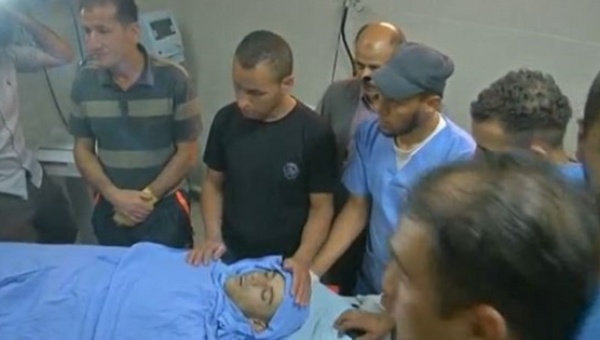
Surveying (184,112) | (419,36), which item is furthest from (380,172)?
(419,36)

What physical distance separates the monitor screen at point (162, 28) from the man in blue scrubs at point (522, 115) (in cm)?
174

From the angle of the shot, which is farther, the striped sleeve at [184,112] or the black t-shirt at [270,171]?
the striped sleeve at [184,112]

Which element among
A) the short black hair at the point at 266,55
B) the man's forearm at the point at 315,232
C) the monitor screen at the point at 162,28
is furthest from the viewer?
the monitor screen at the point at 162,28

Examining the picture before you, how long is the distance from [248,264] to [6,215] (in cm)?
87

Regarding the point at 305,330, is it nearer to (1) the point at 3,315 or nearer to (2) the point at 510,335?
(1) the point at 3,315

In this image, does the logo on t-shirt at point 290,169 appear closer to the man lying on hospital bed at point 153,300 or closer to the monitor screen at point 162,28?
the man lying on hospital bed at point 153,300

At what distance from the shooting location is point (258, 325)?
2334 millimetres

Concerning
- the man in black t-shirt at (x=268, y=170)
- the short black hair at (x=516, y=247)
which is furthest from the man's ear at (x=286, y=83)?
the short black hair at (x=516, y=247)

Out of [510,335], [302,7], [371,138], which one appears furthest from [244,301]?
[510,335]

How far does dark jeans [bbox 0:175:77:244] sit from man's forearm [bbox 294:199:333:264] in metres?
0.96

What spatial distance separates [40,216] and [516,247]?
91.5 inches

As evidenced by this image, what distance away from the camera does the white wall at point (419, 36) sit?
2.69m

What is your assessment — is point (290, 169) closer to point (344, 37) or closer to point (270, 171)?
point (270, 171)

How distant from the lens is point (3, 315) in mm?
2342
